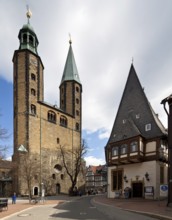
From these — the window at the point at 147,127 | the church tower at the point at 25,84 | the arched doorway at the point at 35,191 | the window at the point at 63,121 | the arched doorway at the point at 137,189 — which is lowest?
the arched doorway at the point at 35,191

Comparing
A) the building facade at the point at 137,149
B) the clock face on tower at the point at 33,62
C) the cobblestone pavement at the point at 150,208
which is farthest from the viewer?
the clock face on tower at the point at 33,62

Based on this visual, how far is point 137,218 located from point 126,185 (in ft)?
67.7

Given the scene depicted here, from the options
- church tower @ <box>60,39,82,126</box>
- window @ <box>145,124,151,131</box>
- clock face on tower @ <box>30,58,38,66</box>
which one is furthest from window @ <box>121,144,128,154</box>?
church tower @ <box>60,39,82,126</box>

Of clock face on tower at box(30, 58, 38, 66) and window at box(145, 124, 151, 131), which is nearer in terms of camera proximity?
window at box(145, 124, 151, 131)

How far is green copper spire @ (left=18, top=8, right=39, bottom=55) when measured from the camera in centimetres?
6246

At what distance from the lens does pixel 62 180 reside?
62.9 m

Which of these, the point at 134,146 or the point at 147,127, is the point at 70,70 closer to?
the point at 147,127

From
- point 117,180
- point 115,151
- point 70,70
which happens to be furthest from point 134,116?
point 70,70

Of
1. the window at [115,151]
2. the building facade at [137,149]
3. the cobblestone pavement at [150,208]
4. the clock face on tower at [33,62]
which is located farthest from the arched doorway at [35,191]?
the cobblestone pavement at [150,208]

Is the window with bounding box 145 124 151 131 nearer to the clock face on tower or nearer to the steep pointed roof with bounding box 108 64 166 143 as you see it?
the steep pointed roof with bounding box 108 64 166 143

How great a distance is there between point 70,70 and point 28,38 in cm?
1863

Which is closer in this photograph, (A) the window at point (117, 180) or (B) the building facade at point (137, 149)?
(B) the building facade at point (137, 149)

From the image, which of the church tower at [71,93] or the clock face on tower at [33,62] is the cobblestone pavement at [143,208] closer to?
the clock face on tower at [33,62]

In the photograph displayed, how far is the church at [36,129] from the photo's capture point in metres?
54.1
